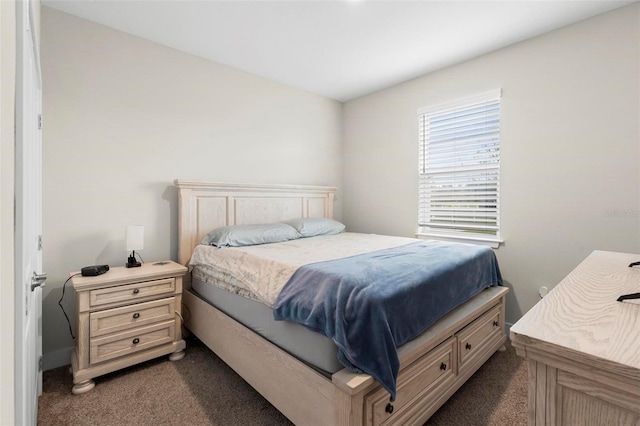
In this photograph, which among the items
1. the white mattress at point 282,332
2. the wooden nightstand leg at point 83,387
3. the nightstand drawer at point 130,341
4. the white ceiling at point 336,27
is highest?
the white ceiling at point 336,27

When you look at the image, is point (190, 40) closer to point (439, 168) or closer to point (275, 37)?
point (275, 37)

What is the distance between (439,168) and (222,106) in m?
2.44

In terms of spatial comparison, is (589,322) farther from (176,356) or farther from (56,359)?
(56,359)

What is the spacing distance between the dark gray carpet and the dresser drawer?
0.20m

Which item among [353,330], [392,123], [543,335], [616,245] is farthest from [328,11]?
[616,245]

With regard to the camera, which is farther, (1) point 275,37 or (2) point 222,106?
(2) point 222,106

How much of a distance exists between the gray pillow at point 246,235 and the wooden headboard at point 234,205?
182 millimetres

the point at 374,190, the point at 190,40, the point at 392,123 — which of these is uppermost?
the point at 190,40

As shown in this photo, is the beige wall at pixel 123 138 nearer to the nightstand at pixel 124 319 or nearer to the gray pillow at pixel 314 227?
the nightstand at pixel 124 319

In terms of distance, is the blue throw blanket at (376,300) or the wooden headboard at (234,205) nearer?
the blue throw blanket at (376,300)

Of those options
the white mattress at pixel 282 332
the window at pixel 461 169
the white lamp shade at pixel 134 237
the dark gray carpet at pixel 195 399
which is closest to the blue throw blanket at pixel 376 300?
the white mattress at pixel 282 332

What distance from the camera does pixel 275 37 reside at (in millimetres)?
2641

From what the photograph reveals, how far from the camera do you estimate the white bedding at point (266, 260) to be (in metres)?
1.77

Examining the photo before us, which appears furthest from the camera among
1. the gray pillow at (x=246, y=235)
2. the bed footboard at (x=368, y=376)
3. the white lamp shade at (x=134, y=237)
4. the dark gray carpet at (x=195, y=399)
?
the gray pillow at (x=246, y=235)
